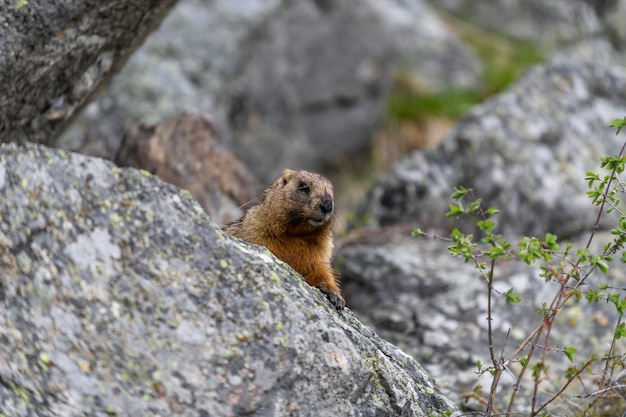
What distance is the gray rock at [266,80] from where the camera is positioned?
39.9ft

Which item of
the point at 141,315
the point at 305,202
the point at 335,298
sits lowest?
the point at 141,315

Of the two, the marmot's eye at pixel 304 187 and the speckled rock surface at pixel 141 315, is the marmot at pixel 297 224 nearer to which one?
the marmot's eye at pixel 304 187

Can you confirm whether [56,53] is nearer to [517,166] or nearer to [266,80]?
[517,166]

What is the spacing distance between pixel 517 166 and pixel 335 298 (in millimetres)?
5407

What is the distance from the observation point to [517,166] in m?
10.8

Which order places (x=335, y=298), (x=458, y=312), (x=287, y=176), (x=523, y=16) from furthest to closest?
(x=523, y=16) < (x=458, y=312) < (x=287, y=176) < (x=335, y=298)

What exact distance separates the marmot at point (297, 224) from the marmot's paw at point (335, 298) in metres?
0.70

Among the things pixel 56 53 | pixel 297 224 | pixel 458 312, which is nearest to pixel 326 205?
pixel 297 224

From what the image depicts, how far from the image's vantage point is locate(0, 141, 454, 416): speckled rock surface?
448cm

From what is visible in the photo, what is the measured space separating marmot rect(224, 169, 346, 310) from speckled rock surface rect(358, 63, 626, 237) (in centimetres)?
318

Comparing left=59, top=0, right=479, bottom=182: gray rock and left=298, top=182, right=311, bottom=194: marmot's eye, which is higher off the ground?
left=59, top=0, right=479, bottom=182: gray rock

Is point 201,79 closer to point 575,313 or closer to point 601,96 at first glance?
point 601,96

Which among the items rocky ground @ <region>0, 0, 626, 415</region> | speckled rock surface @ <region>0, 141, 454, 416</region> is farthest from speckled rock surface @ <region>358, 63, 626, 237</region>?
speckled rock surface @ <region>0, 141, 454, 416</region>

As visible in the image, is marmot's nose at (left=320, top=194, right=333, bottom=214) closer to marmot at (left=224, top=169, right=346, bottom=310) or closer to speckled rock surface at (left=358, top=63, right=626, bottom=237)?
marmot at (left=224, top=169, right=346, bottom=310)
